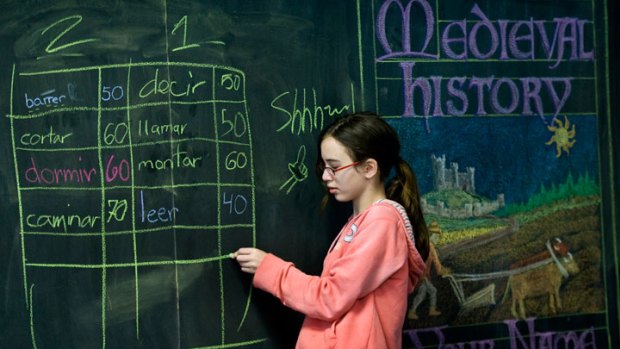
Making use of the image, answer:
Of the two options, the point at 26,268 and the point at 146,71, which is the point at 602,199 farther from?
the point at 26,268

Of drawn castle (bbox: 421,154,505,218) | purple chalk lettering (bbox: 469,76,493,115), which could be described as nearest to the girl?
drawn castle (bbox: 421,154,505,218)

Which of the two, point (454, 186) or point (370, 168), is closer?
point (370, 168)

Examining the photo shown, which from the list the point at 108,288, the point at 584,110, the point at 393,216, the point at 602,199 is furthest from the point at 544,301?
the point at 108,288

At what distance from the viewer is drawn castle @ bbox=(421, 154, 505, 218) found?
4.09 m

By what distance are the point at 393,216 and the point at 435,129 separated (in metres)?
0.87

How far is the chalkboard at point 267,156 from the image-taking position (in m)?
3.55

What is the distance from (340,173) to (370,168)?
0.11m

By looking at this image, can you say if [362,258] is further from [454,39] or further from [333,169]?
[454,39]

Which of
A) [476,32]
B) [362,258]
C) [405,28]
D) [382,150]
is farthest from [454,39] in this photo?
[362,258]

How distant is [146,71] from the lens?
11.8ft

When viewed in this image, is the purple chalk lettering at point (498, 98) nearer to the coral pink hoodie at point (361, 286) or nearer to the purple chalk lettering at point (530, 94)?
the purple chalk lettering at point (530, 94)

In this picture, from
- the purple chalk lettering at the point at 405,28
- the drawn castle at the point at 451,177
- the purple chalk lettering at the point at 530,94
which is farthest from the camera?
the purple chalk lettering at the point at 530,94

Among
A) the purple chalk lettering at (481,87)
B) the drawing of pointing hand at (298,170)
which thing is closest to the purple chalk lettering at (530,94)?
the purple chalk lettering at (481,87)

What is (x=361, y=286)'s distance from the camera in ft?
10.6
